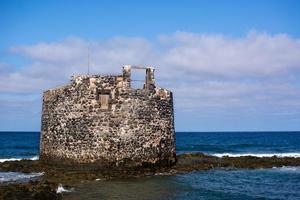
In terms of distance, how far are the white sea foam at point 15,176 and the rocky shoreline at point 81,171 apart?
18.9 inches

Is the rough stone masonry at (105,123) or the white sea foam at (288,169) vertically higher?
the rough stone masonry at (105,123)

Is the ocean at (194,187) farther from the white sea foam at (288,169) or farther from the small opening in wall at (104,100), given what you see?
the small opening in wall at (104,100)

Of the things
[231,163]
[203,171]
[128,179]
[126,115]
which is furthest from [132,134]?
[231,163]

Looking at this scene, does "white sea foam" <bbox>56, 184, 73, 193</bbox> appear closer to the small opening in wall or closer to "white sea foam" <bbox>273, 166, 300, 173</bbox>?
the small opening in wall

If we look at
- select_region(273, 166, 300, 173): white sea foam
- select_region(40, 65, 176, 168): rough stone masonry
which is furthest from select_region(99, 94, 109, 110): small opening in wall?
select_region(273, 166, 300, 173): white sea foam

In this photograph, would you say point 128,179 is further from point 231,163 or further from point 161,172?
point 231,163

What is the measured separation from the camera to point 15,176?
2047cm

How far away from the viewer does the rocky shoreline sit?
48.8ft

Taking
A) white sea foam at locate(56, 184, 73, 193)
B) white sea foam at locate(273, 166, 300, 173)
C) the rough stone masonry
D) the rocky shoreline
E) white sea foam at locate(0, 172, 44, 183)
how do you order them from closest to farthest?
the rocky shoreline < white sea foam at locate(56, 184, 73, 193) < white sea foam at locate(0, 172, 44, 183) < the rough stone masonry < white sea foam at locate(273, 166, 300, 173)

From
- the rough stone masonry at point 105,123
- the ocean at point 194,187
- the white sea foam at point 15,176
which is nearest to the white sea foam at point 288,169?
the ocean at point 194,187

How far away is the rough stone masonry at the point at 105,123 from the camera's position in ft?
69.6

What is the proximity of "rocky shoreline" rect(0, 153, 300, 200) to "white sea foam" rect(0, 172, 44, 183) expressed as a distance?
480 millimetres

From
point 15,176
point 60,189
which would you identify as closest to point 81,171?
point 15,176

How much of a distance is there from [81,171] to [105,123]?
2.32 meters
